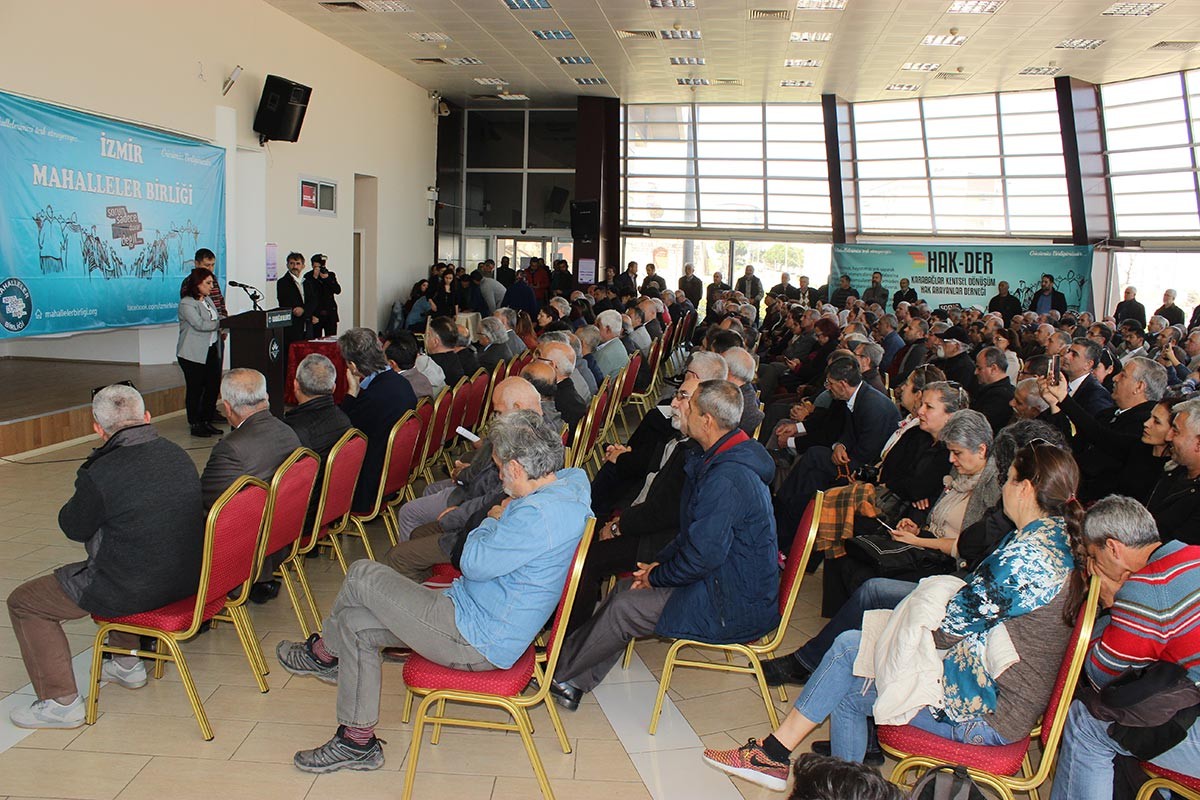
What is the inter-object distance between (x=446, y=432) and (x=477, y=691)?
3.04m

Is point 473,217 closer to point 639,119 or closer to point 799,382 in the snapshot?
point 639,119

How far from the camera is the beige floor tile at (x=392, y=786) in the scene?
2.82 metres

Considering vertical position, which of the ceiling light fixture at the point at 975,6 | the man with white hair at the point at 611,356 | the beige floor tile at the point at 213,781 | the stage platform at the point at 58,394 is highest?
the ceiling light fixture at the point at 975,6

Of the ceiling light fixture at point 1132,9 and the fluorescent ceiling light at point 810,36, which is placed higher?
the fluorescent ceiling light at point 810,36

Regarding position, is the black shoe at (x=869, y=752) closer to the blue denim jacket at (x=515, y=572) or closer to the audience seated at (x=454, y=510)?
the blue denim jacket at (x=515, y=572)

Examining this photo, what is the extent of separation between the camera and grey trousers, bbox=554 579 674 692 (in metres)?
3.30

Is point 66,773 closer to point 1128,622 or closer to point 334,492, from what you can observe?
point 334,492

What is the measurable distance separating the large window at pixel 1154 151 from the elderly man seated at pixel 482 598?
15.4m

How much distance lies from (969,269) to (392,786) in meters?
16.1

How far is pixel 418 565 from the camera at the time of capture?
12.6ft

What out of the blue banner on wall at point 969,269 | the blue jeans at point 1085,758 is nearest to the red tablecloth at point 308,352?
the blue jeans at point 1085,758

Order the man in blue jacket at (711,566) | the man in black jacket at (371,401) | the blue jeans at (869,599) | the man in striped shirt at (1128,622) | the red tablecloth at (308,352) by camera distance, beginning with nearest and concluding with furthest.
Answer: the man in striped shirt at (1128,622)
the man in blue jacket at (711,566)
the blue jeans at (869,599)
the man in black jacket at (371,401)
the red tablecloth at (308,352)

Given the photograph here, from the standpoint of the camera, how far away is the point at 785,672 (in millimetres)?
3611

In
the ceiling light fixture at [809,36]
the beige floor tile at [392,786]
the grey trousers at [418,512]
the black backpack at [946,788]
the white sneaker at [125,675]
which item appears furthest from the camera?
the ceiling light fixture at [809,36]
